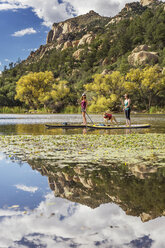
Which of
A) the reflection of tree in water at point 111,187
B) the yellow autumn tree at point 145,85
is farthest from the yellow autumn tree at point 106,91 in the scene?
the reflection of tree in water at point 111,187

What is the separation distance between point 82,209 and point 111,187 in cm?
117

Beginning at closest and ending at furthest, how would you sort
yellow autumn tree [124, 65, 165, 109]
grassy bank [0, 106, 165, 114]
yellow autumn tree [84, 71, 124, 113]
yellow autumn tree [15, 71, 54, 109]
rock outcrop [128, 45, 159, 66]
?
yellow autumn tree [84, 71, 124, 113], grassy bank [0, 106, 165, 114], yellow autumn tree [124, 65, 165, 109], rock outcrop [128, 45, 159, 66], yellow autumn tree [15, 71, 54, 109]

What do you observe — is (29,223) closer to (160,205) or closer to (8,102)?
(160,205)

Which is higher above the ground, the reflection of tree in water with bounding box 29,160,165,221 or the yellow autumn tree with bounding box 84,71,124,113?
the yellow autumn tree with bounding box 84,71,124,113

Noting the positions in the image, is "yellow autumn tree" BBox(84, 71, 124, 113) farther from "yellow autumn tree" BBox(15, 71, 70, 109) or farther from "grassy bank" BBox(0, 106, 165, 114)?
"yellow autumn tree" BBox(15, 71, 70, 109)

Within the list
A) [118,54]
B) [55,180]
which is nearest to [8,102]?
[118,54]

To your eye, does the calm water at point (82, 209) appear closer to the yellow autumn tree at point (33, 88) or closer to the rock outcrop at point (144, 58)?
the rock outcrop at point (144, 58)

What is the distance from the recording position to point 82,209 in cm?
421

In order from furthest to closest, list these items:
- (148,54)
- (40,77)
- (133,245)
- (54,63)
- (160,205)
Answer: (54,63)
(40,77)
(148,54)
(160,205)
(133,245)

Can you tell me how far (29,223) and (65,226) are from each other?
0.49 metres

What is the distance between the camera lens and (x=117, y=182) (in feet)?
18.4

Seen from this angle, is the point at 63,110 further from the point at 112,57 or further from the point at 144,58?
the point at 112,57

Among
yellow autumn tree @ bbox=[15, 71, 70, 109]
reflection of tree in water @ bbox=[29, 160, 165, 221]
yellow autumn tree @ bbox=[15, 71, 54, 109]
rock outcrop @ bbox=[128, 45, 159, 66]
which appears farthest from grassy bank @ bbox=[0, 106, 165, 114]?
reflection of tree in water @ bbox=[29, 160, 165, 221]

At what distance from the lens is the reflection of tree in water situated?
14.1 ft
